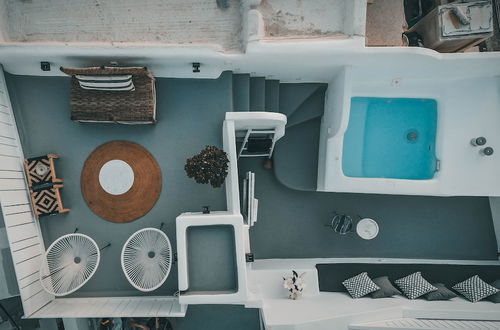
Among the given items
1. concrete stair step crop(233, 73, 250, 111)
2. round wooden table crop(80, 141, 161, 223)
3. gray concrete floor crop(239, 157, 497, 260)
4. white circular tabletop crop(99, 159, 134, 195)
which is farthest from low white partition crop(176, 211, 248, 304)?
gray concrete floor crop(239, 157, 497, 260)

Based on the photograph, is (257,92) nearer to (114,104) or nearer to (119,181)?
(114,104)

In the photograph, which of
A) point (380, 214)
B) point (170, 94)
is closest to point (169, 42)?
point (170, 94)

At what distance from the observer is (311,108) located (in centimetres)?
466

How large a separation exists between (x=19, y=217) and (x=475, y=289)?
5736mm

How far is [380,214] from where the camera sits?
493cm

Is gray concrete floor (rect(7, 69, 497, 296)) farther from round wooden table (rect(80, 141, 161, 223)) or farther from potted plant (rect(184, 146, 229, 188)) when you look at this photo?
potted plant (rect(184, 146, 229, 188))

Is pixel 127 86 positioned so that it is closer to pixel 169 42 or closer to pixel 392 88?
pixel 169 42

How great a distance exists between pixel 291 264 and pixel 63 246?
9.81ft

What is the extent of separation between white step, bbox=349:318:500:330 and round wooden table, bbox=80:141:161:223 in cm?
290

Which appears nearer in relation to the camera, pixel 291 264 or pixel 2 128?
pixel 2 128

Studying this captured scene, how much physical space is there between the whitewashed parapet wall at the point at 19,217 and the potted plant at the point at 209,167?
200 centimetres

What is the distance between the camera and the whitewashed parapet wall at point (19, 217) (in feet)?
11.1

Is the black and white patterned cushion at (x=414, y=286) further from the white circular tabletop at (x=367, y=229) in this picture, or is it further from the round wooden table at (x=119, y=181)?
the round wooden table at (x=119, y=181)

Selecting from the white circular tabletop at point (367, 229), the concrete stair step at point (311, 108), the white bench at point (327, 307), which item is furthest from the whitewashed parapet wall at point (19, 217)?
the white circular tabletop at point (367, 229)
